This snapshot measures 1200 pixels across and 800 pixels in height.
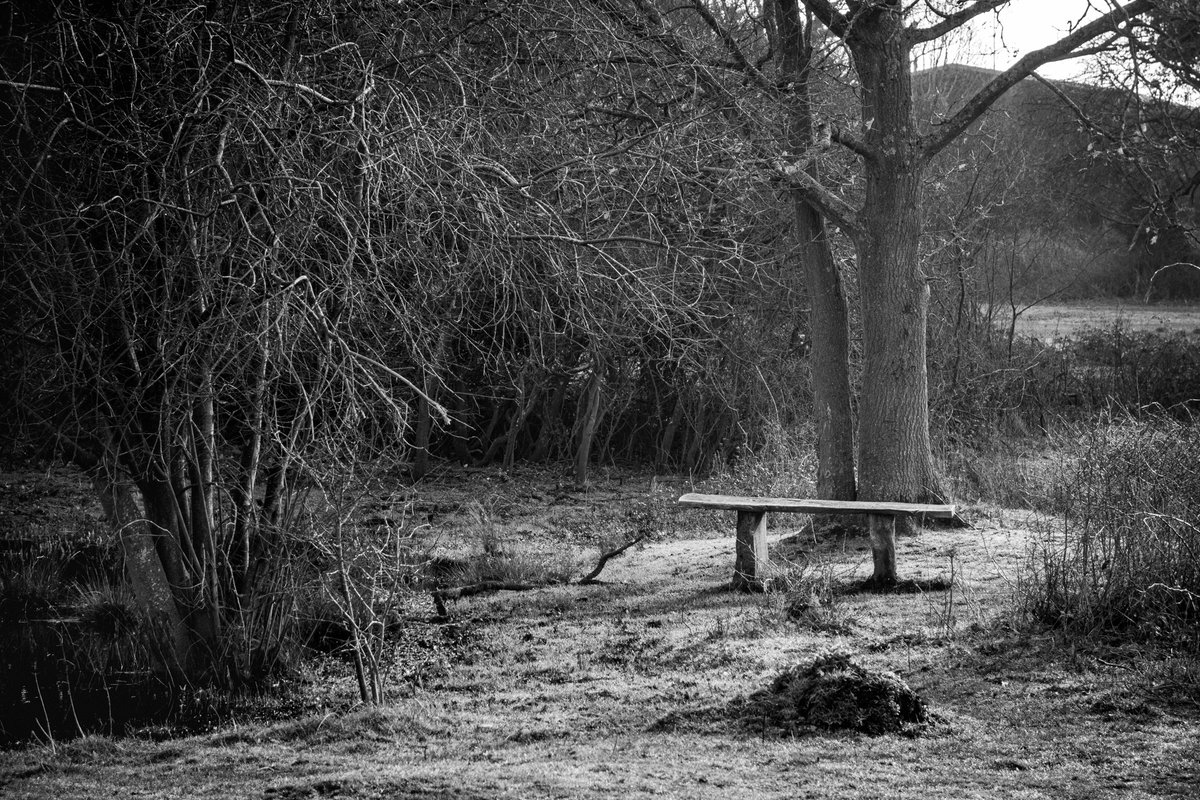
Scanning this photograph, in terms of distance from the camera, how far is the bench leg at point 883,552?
751 cm

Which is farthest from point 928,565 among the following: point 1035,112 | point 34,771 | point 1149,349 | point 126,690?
point 1035,112

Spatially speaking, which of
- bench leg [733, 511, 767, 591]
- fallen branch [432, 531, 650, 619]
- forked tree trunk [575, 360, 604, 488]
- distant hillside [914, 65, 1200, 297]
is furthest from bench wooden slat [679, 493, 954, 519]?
forked tree trunk [575, 360, 604, 488]

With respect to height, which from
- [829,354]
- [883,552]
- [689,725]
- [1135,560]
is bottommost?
[689,725]

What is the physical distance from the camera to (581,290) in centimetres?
640

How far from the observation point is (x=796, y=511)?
7.47m

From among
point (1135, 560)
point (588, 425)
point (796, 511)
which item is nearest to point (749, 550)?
point (796, 511)

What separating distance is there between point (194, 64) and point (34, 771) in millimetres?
3114

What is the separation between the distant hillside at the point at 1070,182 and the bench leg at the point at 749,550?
14.3 ft

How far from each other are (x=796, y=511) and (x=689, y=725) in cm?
281

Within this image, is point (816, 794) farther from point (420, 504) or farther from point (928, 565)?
point (420, 504)

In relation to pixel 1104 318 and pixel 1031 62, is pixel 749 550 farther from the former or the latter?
pixel 1104 318

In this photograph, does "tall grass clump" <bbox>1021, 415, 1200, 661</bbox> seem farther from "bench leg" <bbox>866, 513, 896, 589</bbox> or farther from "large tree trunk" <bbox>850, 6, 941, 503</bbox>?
"large tree trunk" <bbox>850, 6, 941, 503</bbox>

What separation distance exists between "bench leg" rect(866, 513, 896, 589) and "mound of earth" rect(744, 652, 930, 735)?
2.61 metres

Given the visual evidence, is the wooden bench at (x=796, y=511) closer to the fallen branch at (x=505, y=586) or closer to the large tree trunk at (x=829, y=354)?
the fallen branch at (x=505, y=586)
